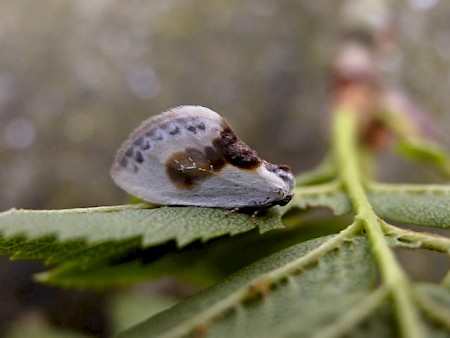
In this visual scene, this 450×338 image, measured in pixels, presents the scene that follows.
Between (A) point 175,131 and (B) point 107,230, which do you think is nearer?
(B) point 107,230

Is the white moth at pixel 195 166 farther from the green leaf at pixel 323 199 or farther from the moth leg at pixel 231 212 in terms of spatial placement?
the green leaf at pixel 323 199

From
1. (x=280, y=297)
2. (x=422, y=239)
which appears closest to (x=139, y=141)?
(x=280, y=297)

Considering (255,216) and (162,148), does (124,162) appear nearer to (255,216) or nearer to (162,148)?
(162,148)

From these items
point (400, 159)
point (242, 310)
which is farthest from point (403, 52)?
point (242, 310)

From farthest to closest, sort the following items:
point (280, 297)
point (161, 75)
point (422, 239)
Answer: point (161, 75) → point (422, 239) → point (280, 297)

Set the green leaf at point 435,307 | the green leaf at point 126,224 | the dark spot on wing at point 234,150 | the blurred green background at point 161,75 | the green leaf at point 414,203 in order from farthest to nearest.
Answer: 1. the blurred green background at point 161,75
2. the green leaf at point 414,203
3. the dark spot on wing at point 234,150
4. the green leaf at point 126,224
5. the green leaf at point 435,307

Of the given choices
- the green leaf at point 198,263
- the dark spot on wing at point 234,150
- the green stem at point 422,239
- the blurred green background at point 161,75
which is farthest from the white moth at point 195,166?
the blurred green background at point 161,75

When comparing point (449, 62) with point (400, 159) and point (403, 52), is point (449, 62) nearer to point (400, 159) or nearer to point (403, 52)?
point (403, 52)
